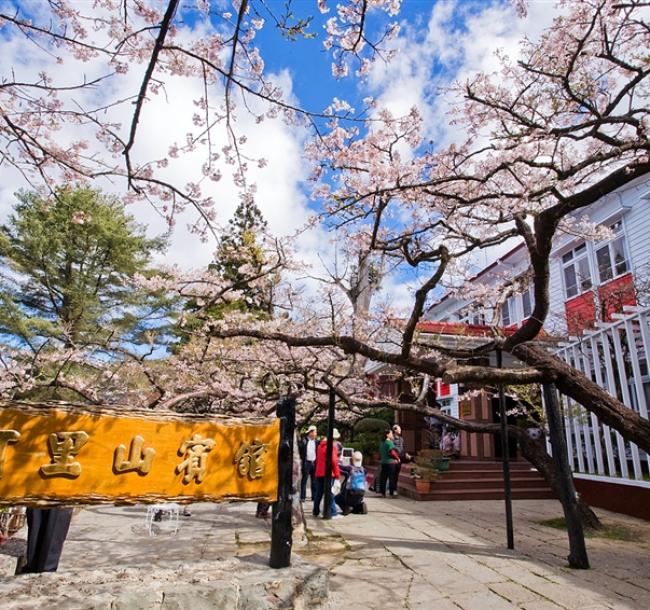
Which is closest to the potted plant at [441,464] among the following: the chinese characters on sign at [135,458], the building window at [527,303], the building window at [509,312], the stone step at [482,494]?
the stone step at [482,494]

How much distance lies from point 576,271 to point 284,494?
14623 mm

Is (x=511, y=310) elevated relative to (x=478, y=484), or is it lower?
elevated

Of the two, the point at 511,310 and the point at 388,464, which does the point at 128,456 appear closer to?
the point at 388,464

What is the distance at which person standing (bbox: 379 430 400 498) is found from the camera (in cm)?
1061

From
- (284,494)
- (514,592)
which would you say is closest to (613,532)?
(514,592)

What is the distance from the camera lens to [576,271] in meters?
14.7

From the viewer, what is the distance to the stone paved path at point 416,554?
4.12 metres

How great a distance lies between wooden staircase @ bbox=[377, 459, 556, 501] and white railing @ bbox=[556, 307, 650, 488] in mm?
1640

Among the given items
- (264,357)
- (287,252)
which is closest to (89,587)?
(287,252)

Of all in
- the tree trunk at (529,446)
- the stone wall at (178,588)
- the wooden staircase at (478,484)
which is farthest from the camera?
the wooden staircase at (478,484)

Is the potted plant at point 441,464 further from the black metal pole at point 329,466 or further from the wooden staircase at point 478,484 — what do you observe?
the black metal pole at point 329,466

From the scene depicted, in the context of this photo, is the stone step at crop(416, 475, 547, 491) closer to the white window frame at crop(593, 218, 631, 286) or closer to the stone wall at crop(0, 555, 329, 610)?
the white window frame at crop(593, 218, 631, 286)

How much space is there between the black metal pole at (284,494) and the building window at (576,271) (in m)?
13.3

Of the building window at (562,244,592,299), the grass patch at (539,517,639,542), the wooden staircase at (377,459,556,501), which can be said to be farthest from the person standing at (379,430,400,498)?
the building window at (562,244,592,299)
